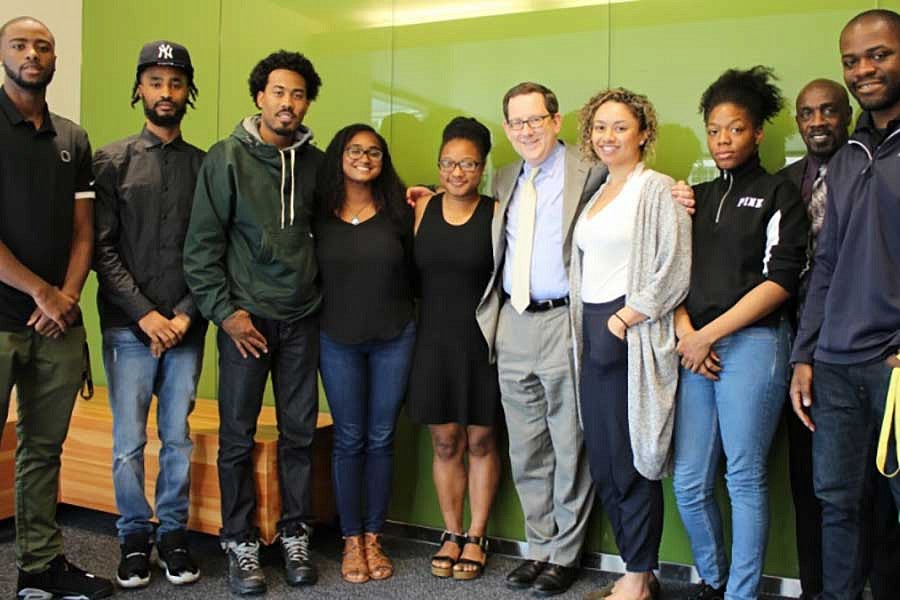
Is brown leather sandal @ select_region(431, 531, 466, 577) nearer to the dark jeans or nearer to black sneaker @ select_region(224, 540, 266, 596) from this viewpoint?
black sneaker @ select_region(224, 540, 266, 596)

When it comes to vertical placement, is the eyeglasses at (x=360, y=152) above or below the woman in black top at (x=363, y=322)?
above

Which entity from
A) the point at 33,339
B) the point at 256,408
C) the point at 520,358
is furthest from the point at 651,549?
the point at 33,339

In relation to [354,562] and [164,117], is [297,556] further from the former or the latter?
[164,117]

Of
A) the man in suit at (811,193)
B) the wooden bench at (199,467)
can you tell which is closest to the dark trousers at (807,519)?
the man in suit at (811,193)

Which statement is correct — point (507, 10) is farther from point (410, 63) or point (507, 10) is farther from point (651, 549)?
point (651, 549)

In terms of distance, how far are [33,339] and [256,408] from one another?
0.76 m

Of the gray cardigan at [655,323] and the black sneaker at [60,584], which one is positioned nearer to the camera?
the gray cardigan at [655,323]

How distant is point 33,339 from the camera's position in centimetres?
269

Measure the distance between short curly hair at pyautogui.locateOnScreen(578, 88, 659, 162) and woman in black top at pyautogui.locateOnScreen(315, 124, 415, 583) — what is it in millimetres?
720

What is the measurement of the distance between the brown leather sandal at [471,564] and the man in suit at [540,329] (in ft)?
0.46

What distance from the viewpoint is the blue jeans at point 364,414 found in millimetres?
3059

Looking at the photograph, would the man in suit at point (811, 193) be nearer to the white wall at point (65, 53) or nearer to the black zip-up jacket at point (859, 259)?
the black zip-up jacket at point (859, 259)

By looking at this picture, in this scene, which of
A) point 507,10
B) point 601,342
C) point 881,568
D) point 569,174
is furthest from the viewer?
point 507,10

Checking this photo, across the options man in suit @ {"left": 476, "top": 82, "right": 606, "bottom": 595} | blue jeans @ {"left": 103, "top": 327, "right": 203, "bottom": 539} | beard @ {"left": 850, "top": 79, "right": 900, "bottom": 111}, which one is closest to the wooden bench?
blue jeans @ {"left": 103, "top": 327, "right": 203, "bottom": 539}
